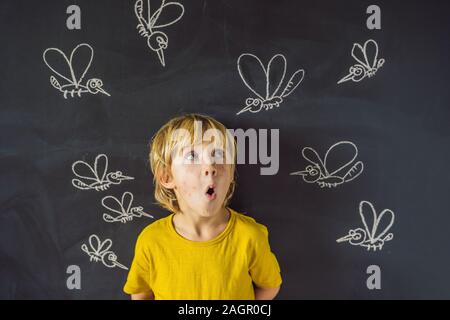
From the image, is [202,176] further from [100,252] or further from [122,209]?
[100,252]

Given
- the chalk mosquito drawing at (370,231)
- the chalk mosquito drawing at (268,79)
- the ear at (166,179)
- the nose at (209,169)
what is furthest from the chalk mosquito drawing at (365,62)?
the ear at (166,179)

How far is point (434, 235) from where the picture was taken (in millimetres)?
1423

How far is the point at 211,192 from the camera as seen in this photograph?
4.11 ft

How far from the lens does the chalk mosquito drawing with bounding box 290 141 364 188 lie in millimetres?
1411

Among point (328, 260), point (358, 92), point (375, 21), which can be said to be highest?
point (375, 21)

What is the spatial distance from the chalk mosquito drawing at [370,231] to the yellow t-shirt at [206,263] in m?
0.30

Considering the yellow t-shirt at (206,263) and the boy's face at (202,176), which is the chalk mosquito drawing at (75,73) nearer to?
the boy's face at (202,176)

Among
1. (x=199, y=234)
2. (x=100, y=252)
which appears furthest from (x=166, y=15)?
(x=100, y=252)

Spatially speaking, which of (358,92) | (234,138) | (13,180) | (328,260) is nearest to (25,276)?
(13,180)

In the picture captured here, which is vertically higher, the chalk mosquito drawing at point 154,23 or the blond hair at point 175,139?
the chalk mosquito drawing at point 154,23

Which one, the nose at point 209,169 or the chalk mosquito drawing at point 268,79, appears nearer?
the nose at point 209,169

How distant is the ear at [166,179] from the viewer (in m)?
1.30
